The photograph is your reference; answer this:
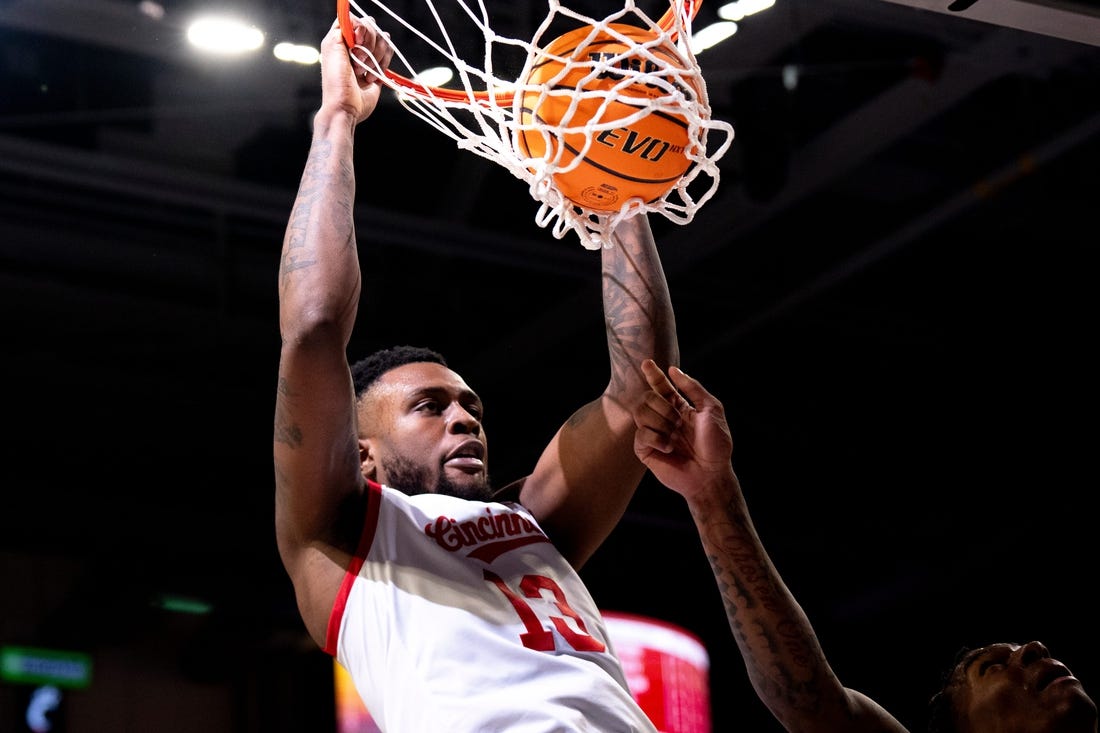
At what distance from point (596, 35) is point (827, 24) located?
2.33 metres

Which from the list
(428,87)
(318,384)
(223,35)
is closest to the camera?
(318,384)

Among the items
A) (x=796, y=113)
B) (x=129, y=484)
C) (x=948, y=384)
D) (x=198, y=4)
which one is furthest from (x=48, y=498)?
(x=948, y=384)

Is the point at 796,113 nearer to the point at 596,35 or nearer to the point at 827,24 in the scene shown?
the point at 827,24

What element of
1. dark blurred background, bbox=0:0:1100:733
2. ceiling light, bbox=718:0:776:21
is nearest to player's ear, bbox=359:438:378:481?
dark blurred background, bbox=0:0:1100:733

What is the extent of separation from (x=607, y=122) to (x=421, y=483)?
81 cm

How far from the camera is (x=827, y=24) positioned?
4297 millimetres

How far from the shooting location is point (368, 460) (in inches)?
106

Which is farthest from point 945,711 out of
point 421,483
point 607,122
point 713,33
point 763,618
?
point 713,33

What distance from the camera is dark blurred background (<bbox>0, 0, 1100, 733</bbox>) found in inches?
177

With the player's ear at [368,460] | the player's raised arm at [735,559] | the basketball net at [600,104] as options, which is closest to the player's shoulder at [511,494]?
the player's ear at [368,460]

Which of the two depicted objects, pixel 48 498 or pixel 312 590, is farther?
pixel 48 498

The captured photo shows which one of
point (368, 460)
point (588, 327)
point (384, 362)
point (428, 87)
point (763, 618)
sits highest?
point (588, 327)

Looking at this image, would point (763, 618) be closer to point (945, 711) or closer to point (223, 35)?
point (945, 711)

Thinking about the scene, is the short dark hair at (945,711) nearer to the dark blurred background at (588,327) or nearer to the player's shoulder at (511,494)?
the player's shoulder at (511,494)
